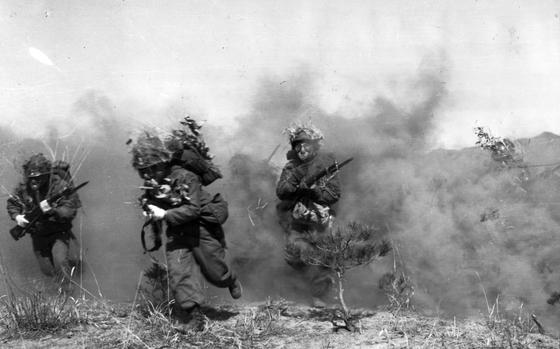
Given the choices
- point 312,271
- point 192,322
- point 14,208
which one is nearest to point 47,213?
point 14,208

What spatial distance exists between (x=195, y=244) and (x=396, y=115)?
5.18m

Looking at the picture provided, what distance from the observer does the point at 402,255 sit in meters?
8.74

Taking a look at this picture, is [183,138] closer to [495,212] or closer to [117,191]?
[117,191]

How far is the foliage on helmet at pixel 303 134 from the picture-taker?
7586mm

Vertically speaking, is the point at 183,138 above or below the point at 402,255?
above

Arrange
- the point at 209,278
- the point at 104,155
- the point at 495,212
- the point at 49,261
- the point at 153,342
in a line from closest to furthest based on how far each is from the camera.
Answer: the point at 153,342 < the point at 209,278 < the point at 49,261 < the point at 495,212 < the point at 104,155

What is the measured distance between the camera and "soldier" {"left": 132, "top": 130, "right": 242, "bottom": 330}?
6.08 metres

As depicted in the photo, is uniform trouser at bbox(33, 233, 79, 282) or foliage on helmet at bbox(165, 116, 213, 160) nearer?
foliage on helmet at bbox(165, 116, 213, 160)

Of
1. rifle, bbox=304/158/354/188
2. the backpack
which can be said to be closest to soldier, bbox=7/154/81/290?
the backpack

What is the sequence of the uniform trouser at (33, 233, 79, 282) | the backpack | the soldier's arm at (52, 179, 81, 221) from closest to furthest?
the backpack < the soldier's arm at (52, 179, 81, 221) < the uniform trouser at (33, 233, 79, 282)

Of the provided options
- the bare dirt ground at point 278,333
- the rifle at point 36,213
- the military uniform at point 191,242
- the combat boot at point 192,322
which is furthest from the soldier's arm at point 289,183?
the rifle at point 36,213

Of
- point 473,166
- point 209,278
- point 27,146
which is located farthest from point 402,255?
point 27,146

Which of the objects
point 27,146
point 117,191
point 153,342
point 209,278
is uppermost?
point 27,146

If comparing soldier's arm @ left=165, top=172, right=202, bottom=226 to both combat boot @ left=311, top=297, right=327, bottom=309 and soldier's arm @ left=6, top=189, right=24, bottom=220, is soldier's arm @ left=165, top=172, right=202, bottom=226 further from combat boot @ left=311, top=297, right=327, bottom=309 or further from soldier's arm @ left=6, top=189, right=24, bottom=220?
soldier's arm @ left=6, top=189, right=24, bottom=220
